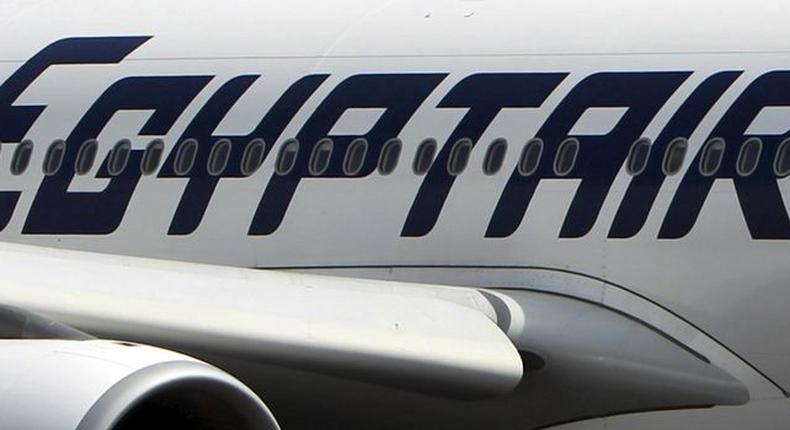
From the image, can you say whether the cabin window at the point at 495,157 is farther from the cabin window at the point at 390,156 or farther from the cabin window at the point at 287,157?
the cabin window at the point at 287,157

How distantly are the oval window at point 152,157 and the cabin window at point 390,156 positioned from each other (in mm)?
993

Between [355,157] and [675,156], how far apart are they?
4.35ft

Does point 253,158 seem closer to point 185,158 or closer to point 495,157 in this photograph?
point 185,158

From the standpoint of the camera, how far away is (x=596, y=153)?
799cm

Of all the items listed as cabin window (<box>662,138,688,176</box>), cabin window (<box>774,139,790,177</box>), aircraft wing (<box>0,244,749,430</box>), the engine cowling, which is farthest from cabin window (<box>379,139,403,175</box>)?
the engine cowling

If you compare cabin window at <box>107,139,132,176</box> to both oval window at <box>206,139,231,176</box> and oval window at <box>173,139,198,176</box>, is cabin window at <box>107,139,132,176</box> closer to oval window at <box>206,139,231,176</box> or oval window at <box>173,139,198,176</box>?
oval window at <box>173,139,198,176</box>

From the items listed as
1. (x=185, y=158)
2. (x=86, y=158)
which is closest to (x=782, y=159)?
(x=185, y=158)

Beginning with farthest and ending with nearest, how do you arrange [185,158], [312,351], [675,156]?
1. [185,158]
2. [675,156]
3. [312,351]

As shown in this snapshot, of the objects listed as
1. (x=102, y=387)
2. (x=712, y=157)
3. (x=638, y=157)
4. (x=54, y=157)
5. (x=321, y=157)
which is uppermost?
(x=712, y=157)

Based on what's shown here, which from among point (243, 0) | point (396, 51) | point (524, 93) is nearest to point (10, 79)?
point (243, 0)

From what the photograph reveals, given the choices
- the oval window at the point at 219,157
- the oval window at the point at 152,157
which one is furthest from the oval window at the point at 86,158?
the oval window at the point at 219,157

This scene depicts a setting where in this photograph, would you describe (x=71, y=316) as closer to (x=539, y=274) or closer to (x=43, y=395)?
(x=43, y=395)

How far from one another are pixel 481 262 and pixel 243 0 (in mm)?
1821

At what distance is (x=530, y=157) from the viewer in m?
8.09
